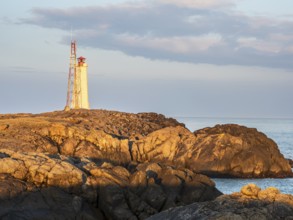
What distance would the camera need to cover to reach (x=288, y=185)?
165ft

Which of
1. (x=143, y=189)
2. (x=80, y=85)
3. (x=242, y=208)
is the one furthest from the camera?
(x=80, y=85)

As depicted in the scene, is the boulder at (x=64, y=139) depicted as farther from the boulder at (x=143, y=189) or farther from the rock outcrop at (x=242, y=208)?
the rock outcrop at (x=242, y=208)

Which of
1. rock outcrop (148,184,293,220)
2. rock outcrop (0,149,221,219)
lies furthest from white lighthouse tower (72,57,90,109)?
rock outcrop (148,184,293,220)

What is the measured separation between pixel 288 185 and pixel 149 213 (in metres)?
26.7

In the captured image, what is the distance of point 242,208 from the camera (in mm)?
14250

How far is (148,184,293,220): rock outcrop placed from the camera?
45.5 ft

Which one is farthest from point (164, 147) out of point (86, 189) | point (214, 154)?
point (86, 189)

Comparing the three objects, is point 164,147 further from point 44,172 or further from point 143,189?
point 44,172

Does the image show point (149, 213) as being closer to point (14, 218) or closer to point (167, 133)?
point (14, 218)

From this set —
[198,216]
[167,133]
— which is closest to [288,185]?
[167,133]

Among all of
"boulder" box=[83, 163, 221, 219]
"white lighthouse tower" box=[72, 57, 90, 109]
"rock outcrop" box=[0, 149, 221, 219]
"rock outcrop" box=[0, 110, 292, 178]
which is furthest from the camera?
"white lighthouse tower" box=[72, 57, 90, 109]

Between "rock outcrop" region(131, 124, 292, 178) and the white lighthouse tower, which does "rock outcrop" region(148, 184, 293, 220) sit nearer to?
"rock outcrop" region(131, 124, 292, 178)

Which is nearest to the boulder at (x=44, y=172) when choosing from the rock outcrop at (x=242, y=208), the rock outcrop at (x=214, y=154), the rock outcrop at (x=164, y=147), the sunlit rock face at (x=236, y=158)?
the rock outcrop at (x=242, y=208)

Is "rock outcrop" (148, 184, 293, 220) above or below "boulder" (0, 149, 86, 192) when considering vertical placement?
above
